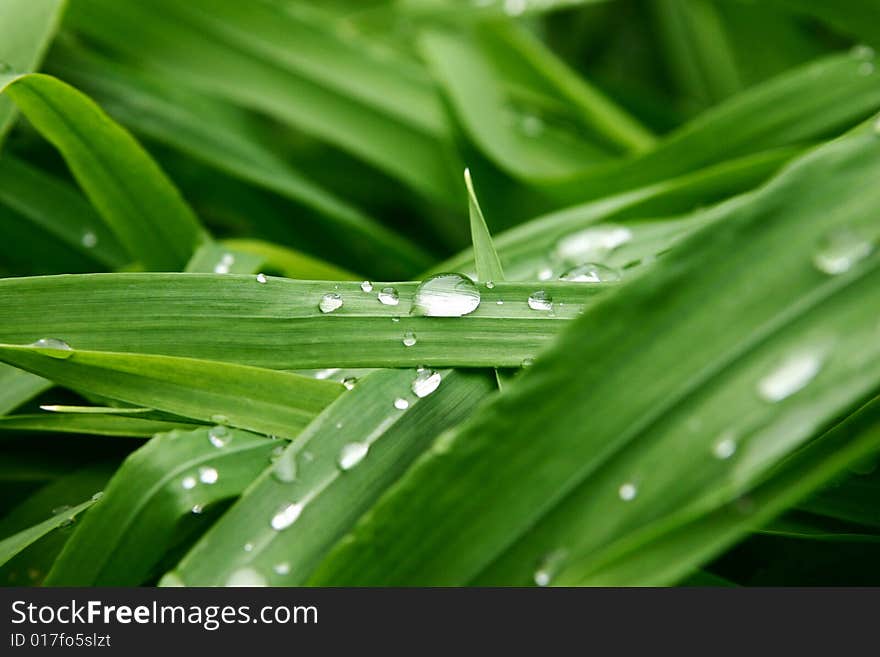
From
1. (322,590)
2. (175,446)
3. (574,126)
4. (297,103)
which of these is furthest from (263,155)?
(322,590)

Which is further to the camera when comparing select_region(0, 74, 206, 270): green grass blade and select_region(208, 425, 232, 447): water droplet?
select_region(0, 74, 206, 270): green grass blade

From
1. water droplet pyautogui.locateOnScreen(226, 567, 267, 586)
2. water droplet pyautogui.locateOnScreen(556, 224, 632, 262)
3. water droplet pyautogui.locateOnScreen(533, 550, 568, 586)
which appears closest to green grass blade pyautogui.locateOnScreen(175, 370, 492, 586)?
water droplet pyautogui.locateOnScreen(226, 567, 267, 586)

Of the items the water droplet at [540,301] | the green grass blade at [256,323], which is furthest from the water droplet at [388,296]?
the water droplet at [540,301]

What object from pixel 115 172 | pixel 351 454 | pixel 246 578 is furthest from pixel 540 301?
pixel 115 172

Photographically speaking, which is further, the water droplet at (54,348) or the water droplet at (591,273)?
the water droplet at (591,273)

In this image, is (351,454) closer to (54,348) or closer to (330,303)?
(330,303)

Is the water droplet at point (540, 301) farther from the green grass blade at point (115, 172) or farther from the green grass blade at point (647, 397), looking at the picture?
the green grass blade at point (115, 172)

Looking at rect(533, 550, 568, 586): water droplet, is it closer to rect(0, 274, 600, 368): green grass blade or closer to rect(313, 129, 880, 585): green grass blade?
rect(313, 129, 880, 585): green grass blade
